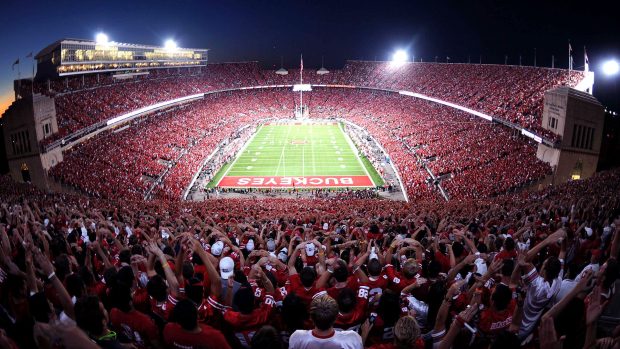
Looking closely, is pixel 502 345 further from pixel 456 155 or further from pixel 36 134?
pixel 456 155

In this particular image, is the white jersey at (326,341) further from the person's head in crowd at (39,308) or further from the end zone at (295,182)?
the end zone at (295,182)

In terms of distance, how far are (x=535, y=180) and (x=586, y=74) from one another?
1393 centimetres

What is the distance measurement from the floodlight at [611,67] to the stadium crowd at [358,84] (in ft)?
6.90

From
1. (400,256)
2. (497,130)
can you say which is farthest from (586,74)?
(400,256)

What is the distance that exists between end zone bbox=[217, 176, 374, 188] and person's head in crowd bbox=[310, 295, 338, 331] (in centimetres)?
2994

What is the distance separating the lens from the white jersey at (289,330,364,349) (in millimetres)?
3225

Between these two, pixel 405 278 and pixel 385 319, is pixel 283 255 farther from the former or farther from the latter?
pixel 385 319

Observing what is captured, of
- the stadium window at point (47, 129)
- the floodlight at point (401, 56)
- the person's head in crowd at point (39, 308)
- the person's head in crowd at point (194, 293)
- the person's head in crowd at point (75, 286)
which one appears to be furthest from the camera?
the floodlight at point (401, 56)

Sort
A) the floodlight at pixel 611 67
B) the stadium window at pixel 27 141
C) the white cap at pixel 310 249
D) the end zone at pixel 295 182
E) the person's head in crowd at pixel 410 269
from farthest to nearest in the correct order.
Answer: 1. the end zone at pixel 295 182
2. the floodlight at pixel 611 67
3. the stadium window at pixel 27 141
4. the white cap at pixel 310 249
5. the person's head in crowd at pixel 410 269

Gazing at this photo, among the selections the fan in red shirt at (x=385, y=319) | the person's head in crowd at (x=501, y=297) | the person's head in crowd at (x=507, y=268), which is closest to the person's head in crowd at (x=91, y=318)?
the fan in red shirt at (x=385, y=319)

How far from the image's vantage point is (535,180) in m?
27.0

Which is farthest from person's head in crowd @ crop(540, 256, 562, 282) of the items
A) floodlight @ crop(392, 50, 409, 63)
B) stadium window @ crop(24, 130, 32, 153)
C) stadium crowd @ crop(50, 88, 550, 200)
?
floodlight @ crop(392, 50, 409, 63)

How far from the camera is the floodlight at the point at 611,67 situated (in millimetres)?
32944

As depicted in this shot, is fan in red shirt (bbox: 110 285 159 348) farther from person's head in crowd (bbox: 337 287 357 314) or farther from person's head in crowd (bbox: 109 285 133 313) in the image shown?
person's head in crowd (bbox: 337 287 357 314)
